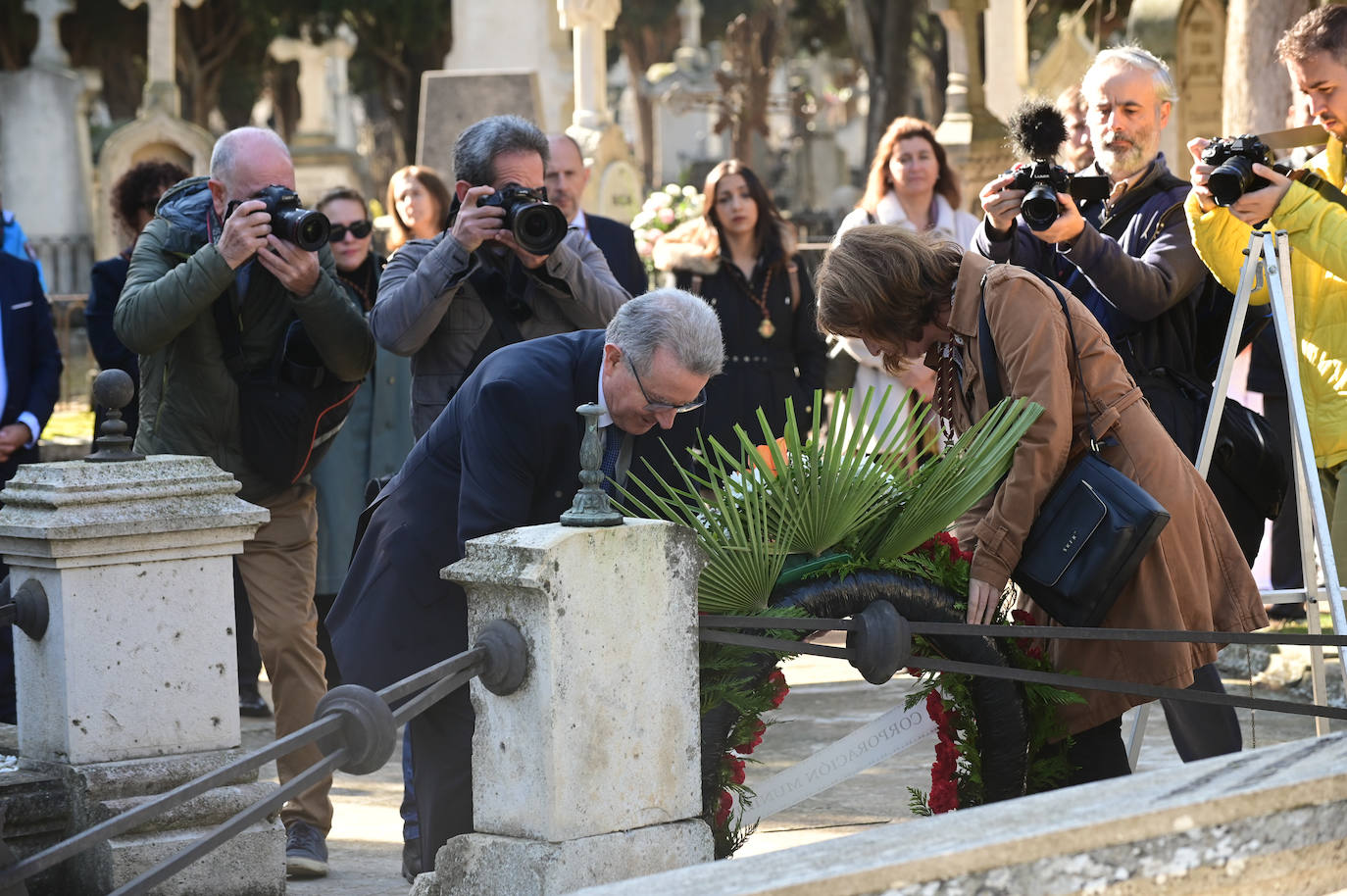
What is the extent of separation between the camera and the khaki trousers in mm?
4844

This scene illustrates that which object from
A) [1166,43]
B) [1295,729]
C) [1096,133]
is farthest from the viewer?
[1166,43]

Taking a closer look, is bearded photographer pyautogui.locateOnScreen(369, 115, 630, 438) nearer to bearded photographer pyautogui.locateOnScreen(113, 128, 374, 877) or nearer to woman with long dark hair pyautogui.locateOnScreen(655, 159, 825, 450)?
bearded photographer pyautogui.locateOnScreen(113, 128, 374, 877)

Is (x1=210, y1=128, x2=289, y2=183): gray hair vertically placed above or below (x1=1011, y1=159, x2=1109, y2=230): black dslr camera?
above

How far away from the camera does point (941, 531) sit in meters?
3.71

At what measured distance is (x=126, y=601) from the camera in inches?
168

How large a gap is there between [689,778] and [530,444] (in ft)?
2.72

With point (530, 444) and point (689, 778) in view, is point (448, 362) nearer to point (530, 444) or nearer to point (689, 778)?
point (530, 444)

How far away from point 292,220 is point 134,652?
1.19m

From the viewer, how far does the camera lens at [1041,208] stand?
427cm

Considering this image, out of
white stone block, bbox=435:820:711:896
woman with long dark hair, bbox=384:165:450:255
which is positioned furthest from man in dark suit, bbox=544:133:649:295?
white stone block, bbox=435:820:711:896

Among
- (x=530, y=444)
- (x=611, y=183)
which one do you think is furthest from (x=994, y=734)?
(x=611, y=183)

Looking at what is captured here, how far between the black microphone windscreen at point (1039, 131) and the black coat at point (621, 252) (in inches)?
57.4

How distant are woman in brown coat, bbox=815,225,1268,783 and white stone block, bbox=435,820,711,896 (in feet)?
2.67

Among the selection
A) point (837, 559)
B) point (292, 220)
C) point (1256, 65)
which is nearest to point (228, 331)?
point (292, 220)
